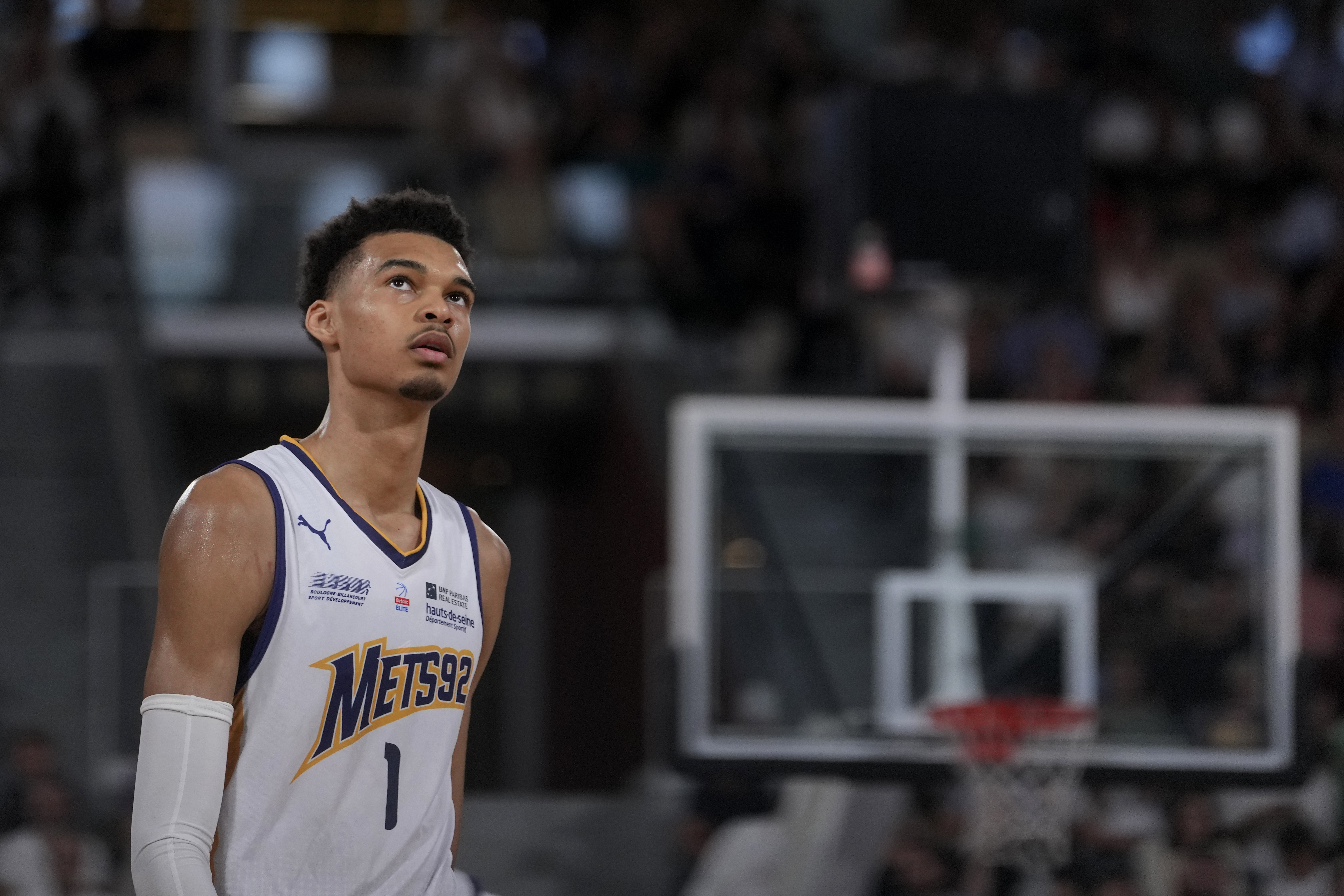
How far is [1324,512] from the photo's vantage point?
33.2ft

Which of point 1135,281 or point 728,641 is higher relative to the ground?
point 1135,281

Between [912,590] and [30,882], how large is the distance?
12.9ft

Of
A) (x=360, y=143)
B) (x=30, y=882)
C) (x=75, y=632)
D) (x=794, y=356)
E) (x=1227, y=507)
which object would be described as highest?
(x=360, y=143)

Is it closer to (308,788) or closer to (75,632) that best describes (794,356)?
(75,632)

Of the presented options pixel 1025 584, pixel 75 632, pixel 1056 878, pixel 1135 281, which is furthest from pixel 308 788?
pixel 1135 281

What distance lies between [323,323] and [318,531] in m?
0.38

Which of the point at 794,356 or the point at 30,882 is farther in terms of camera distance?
the point at 794,356

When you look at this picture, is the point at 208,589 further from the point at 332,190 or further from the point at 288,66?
the point at 288,66

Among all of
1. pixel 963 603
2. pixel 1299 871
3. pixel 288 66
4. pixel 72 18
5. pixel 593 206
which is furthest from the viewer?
pixel 288 66

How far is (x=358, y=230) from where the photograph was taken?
10.6ft

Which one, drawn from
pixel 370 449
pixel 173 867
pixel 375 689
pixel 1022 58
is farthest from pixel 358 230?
pixel 1022 58

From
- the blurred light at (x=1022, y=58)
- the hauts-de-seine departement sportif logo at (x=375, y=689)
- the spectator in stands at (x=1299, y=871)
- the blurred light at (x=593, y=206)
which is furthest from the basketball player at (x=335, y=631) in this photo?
the blurred light at (x=1022, y=58)

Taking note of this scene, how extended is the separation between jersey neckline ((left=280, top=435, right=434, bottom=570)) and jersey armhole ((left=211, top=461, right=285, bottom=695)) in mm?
145

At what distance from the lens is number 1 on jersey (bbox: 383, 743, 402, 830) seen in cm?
304
